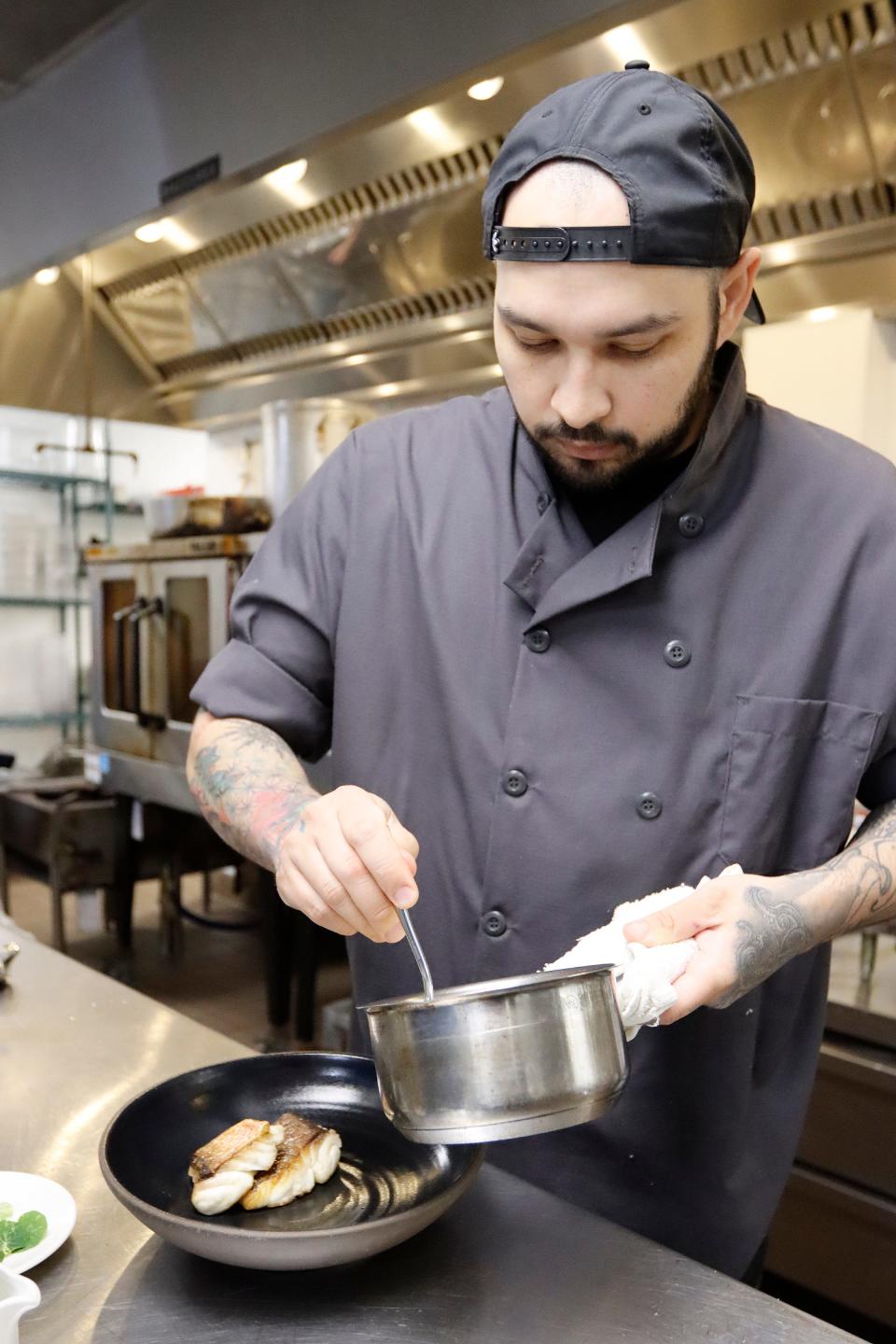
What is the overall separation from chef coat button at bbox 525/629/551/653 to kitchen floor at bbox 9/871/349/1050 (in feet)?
8.45

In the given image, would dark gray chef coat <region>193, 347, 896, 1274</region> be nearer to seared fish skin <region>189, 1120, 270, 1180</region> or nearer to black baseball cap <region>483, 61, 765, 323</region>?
black baseball cap <region>483, 61, 765, 323</region>

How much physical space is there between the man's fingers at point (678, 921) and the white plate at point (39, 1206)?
541 millimetres

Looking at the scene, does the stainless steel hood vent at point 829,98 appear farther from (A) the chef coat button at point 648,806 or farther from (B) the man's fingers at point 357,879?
(B) the man's fingers at point 357,879

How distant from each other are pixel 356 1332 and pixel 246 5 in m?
3.36

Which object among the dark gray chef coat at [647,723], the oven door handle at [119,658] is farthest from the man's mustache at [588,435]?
the oven door handle at [119,658]

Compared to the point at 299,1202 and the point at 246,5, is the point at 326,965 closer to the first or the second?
the point at 246,5

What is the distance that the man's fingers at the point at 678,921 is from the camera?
1.02 metres

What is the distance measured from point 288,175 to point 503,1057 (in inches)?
124

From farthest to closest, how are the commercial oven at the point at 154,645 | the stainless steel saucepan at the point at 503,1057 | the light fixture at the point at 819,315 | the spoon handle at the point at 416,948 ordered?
1. the commercial oven at the point at 154,645
2. the light fixture at the point at 819,315
3. the spoon handle at the point at 416,948
4. the stainless steel saucepan at the point at 503,1057

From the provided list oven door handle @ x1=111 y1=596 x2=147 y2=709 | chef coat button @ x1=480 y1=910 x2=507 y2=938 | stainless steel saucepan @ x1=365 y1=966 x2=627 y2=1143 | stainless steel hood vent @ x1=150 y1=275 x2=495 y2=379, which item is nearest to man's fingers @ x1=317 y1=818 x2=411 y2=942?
stainless steel saucepan @ x1=365 y1=966 x2=627 y2=1143

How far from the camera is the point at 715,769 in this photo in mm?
1287

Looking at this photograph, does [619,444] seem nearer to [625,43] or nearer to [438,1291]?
[438,1291]

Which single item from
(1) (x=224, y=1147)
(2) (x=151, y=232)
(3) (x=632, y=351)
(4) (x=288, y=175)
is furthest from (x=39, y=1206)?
(2) (x=151, y=232)

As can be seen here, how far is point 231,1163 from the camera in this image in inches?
38.8
